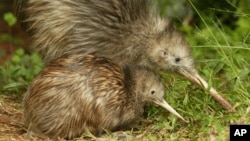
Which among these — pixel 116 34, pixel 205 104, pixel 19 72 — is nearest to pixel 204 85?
pixel 205 104

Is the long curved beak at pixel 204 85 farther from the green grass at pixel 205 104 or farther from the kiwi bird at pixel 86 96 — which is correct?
the kiwi bird at pixel 86 96

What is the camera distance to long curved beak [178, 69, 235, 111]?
5.78 m

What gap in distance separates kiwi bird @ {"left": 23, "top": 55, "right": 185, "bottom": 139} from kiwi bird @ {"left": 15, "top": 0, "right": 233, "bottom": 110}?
0.53m

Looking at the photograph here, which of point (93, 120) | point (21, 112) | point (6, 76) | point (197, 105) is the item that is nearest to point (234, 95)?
point (197, 105)

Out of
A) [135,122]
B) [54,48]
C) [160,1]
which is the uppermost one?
[160,1]

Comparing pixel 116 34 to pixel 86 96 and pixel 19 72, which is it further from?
pixel 19 72

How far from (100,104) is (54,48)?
999 mm

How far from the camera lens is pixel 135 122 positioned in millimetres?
5668

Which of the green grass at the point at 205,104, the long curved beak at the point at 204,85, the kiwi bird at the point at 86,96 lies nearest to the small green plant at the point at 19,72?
the green grass at the point at 205,104

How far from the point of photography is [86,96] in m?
5.33

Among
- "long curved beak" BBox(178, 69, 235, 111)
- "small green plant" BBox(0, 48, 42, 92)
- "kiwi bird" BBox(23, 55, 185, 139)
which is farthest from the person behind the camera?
"small green plant" BBox(0, 48, 42, 92)

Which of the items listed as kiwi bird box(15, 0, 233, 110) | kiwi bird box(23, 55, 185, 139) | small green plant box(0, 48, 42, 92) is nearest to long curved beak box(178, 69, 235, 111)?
kiwi bird box(15, 0, 233, 110)

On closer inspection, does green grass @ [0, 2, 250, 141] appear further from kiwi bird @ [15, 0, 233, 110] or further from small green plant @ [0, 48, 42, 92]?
kiwi bird @ [15, 0, 233, 110]

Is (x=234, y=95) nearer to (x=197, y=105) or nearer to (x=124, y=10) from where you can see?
(x=197, y=105)
